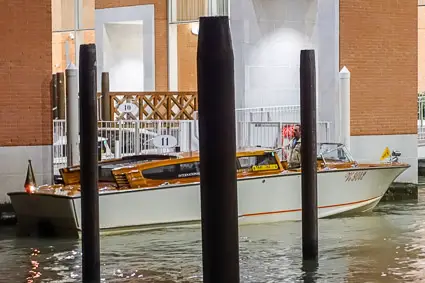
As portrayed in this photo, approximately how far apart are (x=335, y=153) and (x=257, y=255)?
6.13 meters

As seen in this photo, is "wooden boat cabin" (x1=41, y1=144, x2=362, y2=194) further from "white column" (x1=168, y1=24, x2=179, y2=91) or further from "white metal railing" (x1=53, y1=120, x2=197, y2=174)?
"white column" (x1=168, y1=24, x2=179, y2=91)

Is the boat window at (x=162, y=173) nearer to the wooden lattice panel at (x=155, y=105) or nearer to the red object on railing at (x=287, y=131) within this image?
the red object on railing at (x=287, y=131)

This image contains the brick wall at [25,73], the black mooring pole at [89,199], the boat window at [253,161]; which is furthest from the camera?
the brick wall at [25,73]

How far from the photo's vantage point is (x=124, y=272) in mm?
11648

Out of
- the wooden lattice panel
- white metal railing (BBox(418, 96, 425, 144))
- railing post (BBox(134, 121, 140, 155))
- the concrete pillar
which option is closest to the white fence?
railing post (BBox(134, 121, 140, 155))

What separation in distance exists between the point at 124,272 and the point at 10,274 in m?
1.48

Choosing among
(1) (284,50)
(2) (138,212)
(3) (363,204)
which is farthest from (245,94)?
(2) (138,212)

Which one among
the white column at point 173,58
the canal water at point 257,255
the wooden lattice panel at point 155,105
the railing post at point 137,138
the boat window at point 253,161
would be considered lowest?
the canal water at point 257,255

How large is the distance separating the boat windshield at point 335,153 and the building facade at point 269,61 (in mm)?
782

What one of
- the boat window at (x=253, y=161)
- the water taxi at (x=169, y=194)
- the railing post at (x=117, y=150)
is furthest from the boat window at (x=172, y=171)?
the railing post at (x=117, y=150)

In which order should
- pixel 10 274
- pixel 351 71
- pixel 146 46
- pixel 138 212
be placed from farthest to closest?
pixel 146 46 < pixel 351 71 < pixel 138 212 < pixel 10 274

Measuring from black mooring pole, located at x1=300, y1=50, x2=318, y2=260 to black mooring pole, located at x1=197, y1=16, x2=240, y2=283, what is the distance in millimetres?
5089

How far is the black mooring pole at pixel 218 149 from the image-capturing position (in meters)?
6.15

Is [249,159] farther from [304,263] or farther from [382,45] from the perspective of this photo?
[382,45]
